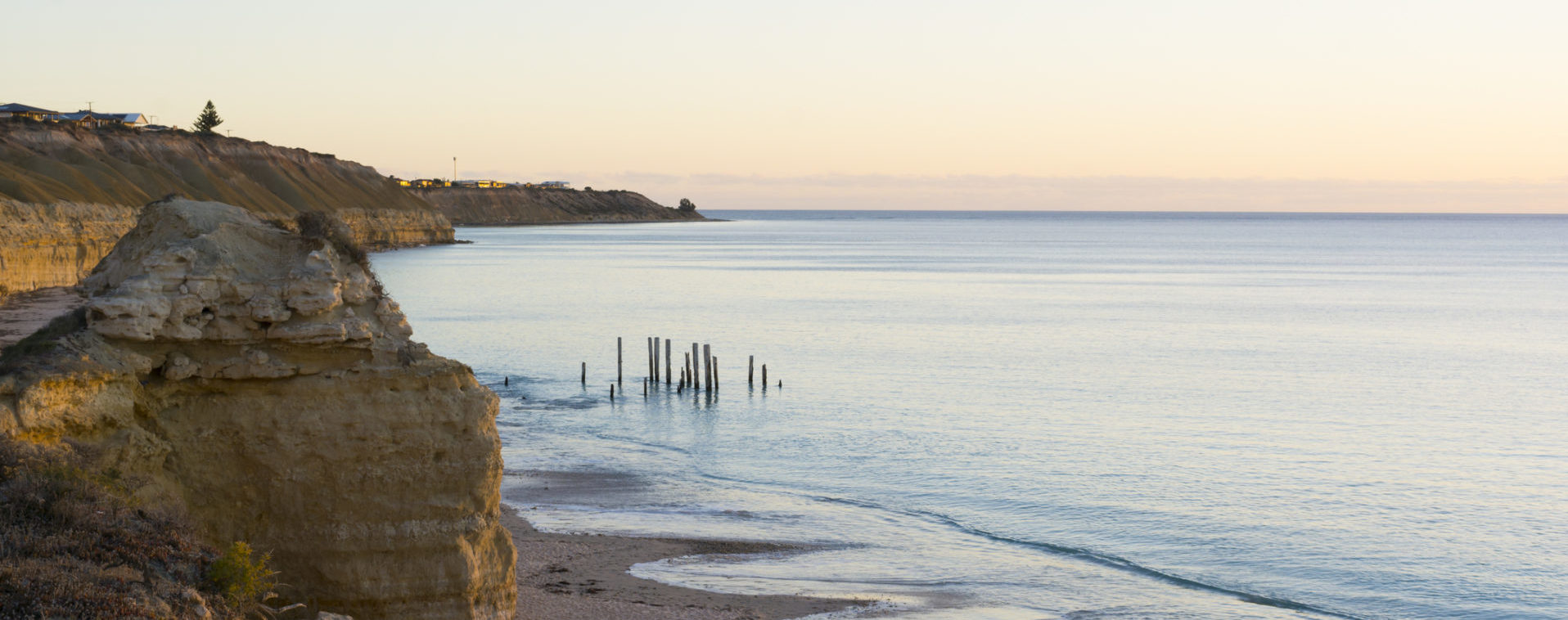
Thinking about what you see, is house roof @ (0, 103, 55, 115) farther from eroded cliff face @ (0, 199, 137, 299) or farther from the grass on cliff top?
the grass on cliff top

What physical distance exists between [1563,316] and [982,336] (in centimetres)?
3455

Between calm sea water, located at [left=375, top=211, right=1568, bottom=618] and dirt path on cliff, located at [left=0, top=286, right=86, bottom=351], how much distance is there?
1334 centimetres

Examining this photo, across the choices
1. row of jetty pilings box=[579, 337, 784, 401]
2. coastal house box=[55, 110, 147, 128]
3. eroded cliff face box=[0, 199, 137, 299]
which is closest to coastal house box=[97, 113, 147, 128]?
coastal house box=[55, 110, 147, 128]

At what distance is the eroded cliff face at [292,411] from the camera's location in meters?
11.4

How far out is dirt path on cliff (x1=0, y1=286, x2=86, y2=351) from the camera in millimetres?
35812

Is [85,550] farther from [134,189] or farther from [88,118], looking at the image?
[88,118]

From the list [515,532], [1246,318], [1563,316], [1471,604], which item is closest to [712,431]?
[515,532]

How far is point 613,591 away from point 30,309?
37690 millimetres

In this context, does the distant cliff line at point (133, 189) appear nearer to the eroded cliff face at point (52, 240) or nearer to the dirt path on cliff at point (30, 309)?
the eroded cliff face at point (52, 240)

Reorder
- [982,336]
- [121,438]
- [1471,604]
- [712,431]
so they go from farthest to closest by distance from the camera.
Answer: [982,336]
[712,431]
[1471,604]
[121,438]

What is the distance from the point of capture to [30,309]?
147 feet

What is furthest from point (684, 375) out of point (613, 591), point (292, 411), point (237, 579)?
point (237, 579)

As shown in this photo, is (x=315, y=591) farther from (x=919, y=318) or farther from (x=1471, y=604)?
(x=919, y=318)

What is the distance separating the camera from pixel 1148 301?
7175cm
